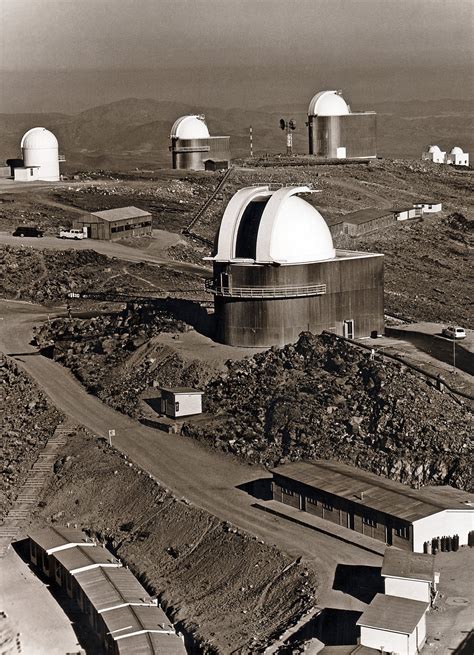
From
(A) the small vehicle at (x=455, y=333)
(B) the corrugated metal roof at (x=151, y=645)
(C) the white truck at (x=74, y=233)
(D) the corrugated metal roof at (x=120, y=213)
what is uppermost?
(D) the corrugated metal roof at (x=120, y=213)

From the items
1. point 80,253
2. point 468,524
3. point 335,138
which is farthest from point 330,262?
point 335,138

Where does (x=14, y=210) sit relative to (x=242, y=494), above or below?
above

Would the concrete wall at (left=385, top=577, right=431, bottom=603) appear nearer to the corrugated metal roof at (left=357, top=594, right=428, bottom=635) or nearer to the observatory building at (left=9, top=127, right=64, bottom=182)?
the corrugated metal roof at (left=357, top=594, right=428, bottom=635)

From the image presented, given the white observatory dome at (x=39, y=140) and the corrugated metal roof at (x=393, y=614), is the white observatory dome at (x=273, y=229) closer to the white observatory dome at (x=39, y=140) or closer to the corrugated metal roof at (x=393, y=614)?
the corrugated metal roof at (x=393, y=614)

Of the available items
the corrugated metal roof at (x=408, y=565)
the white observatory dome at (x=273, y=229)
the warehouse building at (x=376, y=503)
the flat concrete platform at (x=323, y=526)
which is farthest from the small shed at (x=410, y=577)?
the white observatory dome at (x=273, y=229)

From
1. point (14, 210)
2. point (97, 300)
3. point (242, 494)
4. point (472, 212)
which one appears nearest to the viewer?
point (242, 494)

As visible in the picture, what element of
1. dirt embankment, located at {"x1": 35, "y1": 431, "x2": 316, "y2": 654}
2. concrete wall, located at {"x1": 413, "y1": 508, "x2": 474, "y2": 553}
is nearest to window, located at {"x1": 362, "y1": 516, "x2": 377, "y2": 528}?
concrete wall, located at {"x1": 413, "y1": 508, "x2": 474, "y2": 553}

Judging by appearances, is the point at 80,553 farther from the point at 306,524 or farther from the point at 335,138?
the point at 335,138
